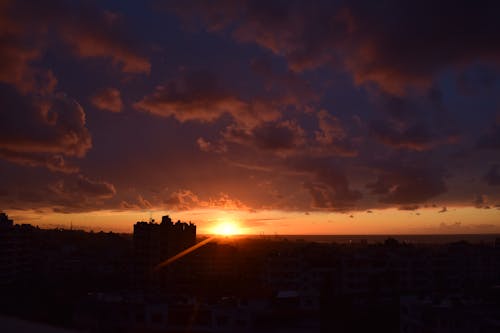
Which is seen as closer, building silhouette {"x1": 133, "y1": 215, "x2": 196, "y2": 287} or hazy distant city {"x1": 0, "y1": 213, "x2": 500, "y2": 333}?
hazy distant city {"x1": 0, "y1": 213, "x2": 500, "y2": 333}

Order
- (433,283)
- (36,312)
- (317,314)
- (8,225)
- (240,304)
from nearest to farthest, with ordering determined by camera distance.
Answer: (240,304), (317,314), (36,312), (433,283), (8,225)

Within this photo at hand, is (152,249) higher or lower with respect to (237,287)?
higher

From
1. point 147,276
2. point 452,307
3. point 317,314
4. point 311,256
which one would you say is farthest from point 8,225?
point 452,307

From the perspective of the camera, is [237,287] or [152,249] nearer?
[237,287]

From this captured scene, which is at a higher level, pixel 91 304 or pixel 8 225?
pixel 8 225

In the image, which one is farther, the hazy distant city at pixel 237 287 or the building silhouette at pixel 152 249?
the building silhouette at pixel 152 249

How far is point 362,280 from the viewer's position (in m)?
35.4

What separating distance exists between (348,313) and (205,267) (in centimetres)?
1850

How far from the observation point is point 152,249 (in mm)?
42156

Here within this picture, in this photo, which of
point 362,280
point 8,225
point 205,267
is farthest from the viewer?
point 205,267

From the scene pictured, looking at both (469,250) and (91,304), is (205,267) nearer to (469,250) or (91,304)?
(91,304)

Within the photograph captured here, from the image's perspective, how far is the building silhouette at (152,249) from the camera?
135 feet

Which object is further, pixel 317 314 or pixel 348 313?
pixel 348 313

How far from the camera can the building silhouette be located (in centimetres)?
4109
